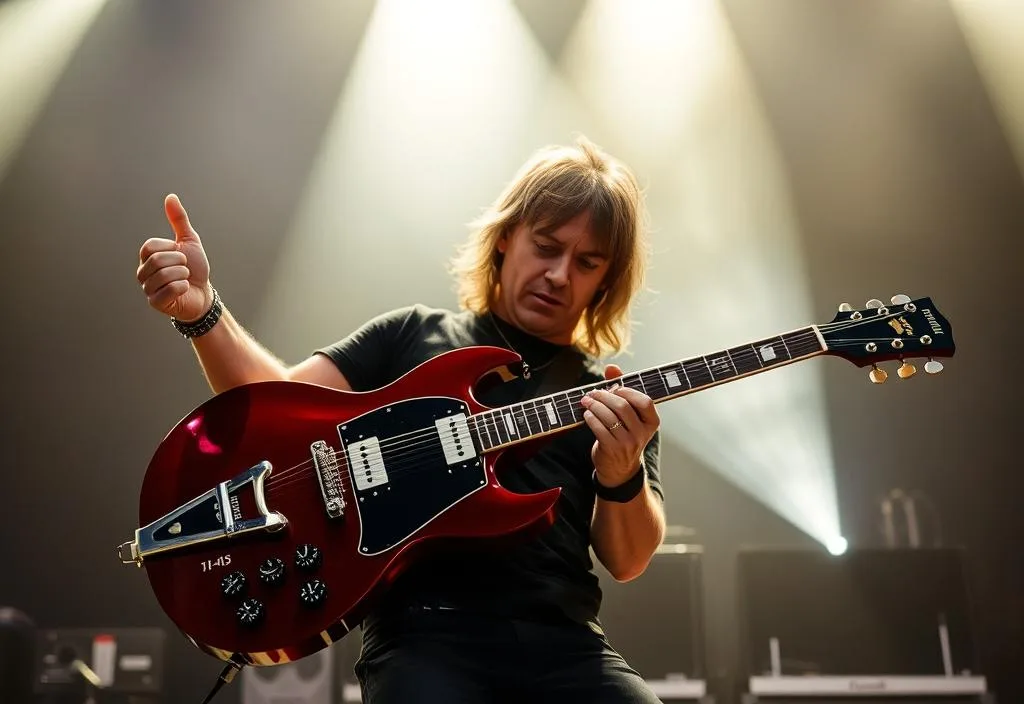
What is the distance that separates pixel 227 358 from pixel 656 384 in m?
0.94

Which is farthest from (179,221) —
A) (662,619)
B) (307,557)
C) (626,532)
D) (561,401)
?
(662,619)

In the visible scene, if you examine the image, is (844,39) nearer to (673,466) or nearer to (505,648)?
(673,466)

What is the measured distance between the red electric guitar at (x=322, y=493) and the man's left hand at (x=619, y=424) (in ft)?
0.20

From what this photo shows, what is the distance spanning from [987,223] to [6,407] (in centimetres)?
527

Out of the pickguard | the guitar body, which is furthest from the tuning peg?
the pickguard

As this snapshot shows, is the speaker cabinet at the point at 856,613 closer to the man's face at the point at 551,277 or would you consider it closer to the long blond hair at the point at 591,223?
the long blond hair at the point at 591,223

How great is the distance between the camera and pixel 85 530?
4672 mm

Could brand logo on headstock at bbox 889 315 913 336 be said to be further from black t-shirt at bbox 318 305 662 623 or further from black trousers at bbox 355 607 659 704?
black trousers at bbox 355 607 659 704

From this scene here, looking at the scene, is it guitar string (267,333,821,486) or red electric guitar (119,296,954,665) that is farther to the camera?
guitar string (267,333,821,486)

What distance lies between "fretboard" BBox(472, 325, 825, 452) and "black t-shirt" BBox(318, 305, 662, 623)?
0.20ft

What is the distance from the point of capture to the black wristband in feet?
6.31

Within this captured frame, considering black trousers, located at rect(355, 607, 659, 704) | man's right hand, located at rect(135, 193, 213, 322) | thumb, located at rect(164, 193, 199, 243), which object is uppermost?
thumb, located at rect(164, 193, 199, 243)

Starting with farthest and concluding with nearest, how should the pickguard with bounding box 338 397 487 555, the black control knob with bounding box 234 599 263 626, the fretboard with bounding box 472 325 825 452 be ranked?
the fretboard with bounding box 472 325 825 452, the pickguard with bounding box 338 397 487 555, the black control knob with bounding box 234 599 263 626

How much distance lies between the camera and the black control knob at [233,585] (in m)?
1.66
